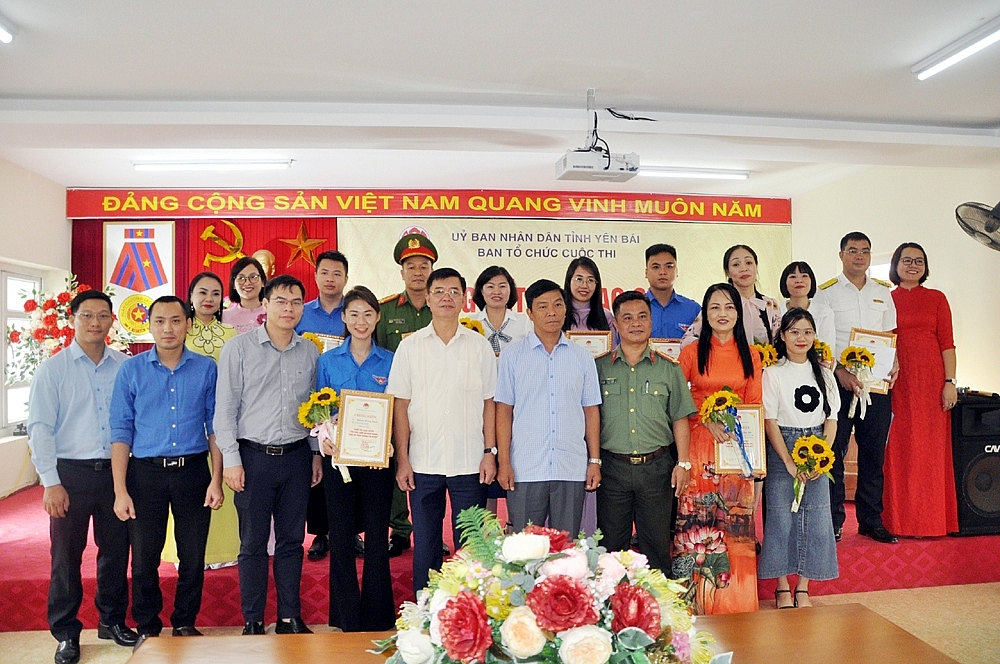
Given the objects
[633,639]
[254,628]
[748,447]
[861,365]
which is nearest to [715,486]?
[748,447]

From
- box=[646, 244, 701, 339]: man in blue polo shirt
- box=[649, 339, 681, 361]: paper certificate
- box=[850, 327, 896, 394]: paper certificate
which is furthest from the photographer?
box=[850, 327, 896, 394]: paper certificate

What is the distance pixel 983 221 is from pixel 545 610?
380cm

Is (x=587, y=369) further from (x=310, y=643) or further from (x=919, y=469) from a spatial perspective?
(x=919, y=469)

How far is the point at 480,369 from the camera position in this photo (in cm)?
345

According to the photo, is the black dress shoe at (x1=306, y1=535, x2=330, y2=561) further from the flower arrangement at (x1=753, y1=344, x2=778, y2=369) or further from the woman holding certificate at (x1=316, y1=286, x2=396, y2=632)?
the flower arrangement at (x1=753, y1=344, x2=778, y2=369)

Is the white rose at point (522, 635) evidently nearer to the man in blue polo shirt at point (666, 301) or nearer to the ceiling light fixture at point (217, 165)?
the man in blue polo shirt at point (666, 301)

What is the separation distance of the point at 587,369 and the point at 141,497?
210 centimetres

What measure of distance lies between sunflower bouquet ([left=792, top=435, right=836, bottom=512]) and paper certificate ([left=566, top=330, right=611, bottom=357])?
1084 mm

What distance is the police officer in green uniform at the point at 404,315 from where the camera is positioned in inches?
166

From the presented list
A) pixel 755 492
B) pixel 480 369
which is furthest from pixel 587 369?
pixel 755 492

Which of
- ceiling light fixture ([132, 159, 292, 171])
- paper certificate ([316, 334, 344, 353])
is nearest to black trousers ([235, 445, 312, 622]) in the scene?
paper certificate ([316, 334, 344, 353])

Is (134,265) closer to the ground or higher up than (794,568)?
higher up

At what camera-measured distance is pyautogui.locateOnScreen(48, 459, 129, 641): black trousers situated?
3.52 meters

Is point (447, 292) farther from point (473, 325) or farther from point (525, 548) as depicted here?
point (525, 548)
